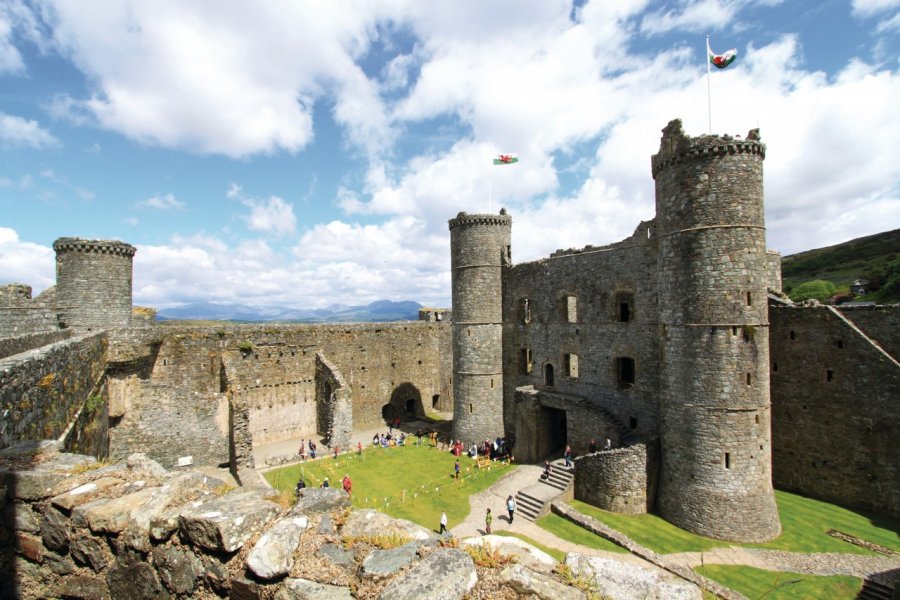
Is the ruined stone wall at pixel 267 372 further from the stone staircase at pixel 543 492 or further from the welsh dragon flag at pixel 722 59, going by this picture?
the welsh dragon flag at pixel 722 59

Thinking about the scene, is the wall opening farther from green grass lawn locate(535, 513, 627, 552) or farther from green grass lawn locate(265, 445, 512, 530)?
green grass lawn locate(535, 513, 627, 552)

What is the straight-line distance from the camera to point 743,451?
1558 cm

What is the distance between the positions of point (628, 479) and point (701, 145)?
12236 mm

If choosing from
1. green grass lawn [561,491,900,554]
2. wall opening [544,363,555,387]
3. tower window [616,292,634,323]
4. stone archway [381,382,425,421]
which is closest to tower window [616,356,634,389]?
tower window [616,292,634,323]

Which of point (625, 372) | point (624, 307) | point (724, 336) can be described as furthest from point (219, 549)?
point (625, 372)

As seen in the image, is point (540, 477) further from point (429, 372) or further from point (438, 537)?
point (438, 537)

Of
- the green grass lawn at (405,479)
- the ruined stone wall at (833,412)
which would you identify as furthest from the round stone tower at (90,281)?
the ruined stone wall at (833,412)

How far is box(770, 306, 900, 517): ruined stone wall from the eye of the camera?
1616 cm

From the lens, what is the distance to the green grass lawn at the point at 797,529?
14.9m

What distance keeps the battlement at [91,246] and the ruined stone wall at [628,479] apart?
23280 millimetres

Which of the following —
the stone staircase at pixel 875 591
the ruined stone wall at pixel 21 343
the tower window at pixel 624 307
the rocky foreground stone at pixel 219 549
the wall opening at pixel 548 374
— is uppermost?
the tower window at pixel 624 307

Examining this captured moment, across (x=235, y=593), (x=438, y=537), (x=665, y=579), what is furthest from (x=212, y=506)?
(x=665, y=579)

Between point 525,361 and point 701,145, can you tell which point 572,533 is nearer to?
point 525,361

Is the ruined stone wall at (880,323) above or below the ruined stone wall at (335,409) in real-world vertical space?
above
